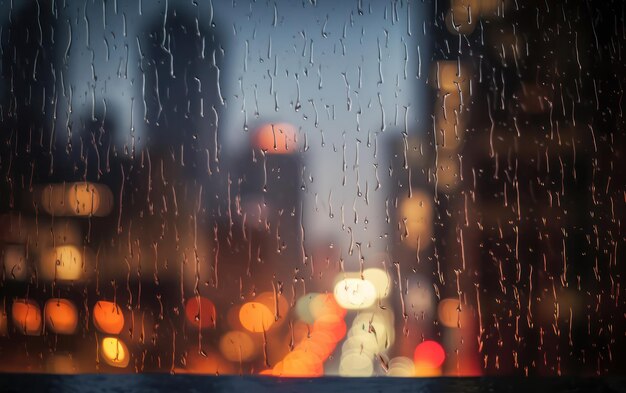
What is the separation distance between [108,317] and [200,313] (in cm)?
15

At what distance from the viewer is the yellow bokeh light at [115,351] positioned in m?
0.87

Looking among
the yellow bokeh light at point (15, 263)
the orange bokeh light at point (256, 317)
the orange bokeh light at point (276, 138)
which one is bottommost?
the orange bokeh light at point (256, 317)

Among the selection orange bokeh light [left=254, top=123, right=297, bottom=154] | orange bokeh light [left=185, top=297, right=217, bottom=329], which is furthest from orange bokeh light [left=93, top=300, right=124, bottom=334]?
orange bokeh light [left=254, top=123, right=297, bottom=154]

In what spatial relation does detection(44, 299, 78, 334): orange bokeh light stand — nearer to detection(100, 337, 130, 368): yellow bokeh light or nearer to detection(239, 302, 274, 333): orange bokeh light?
detection(100, 337, 130, 368): yellow bokeh light

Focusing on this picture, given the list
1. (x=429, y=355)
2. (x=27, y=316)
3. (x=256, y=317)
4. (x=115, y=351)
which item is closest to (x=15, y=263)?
(x=27, y=316)

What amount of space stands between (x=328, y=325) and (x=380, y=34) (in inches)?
19.4

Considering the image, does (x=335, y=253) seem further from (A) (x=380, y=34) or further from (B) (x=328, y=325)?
(A) (x=380, y=34)

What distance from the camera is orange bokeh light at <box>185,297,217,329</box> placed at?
0.89 m

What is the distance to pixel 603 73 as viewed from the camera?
91 centimetres

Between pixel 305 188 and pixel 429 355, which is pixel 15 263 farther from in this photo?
pixel 429 355

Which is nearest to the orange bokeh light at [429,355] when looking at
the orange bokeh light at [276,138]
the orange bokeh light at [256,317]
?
the orange bokeh light at [256,317]

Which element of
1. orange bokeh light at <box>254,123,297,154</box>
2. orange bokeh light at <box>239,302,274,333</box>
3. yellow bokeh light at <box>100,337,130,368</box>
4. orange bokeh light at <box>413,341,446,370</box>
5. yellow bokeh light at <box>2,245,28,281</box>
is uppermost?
orange bokeh light at <box>254,123,297,154</box>

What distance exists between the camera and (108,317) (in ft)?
2.95

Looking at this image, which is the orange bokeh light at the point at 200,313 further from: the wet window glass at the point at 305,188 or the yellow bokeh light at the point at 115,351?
the yellow bokeh light at the point at 115,351
